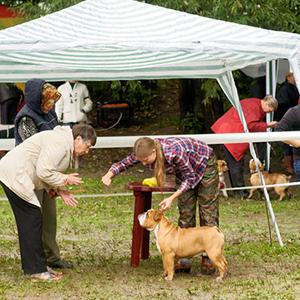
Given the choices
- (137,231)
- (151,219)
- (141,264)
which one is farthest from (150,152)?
(141,264)

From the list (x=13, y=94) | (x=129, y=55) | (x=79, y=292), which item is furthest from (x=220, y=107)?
(x=79, y=292)

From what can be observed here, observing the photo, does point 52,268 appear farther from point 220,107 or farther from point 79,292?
point 220,107

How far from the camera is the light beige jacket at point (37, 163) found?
8.84 meters

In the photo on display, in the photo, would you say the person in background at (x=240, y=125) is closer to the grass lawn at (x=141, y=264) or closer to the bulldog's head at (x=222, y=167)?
the bulldog's head at (x=222, y=167)

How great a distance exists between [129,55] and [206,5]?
228 inches

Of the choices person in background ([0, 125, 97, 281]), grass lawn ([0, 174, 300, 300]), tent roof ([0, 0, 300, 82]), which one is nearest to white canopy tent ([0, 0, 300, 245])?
tent roof ([0, 0, 300, 82])

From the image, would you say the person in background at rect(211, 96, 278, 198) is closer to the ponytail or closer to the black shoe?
the black shoe

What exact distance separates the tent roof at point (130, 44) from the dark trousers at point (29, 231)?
59.1 inches

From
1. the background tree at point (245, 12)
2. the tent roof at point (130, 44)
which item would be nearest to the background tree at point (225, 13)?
the background tree at point (245, 12)

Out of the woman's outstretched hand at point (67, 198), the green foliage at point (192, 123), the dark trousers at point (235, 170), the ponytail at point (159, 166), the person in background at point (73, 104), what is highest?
the ponytail at point (159, 166)

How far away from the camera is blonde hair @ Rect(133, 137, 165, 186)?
29.2ft

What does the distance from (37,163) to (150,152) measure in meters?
0.95

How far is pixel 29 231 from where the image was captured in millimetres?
9188

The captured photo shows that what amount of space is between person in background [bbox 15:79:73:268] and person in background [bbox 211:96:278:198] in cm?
445
